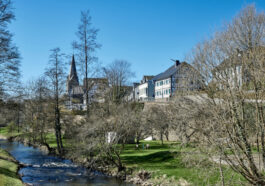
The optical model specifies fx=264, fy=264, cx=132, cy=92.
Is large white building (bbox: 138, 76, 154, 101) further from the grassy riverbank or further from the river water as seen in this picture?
the river water

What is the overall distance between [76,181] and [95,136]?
193 inches

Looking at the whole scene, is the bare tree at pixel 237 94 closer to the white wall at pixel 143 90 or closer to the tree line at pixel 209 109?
the tree line at pixel 209 109

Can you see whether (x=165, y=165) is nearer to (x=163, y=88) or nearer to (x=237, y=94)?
(x=237, y=94)

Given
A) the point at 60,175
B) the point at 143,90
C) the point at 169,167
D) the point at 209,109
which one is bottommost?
the point at 60,175

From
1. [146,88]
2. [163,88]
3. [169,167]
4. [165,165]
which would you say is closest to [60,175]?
[165,165]

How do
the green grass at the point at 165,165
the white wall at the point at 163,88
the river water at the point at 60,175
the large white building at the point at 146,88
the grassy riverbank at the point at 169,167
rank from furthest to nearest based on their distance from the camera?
the large white building at the point at 146,88, the white wall at the point at 163,88, the river water at the point at 60,175, the green grass at the point at 165,165, the grassy riverbank at the point at 169,167

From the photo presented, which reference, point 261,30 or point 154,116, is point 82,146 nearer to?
point 154,116

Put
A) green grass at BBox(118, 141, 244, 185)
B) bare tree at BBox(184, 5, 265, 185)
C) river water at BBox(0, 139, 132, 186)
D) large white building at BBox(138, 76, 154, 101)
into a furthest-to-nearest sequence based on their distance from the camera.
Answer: large white building at BBox(138, 76, 154, 101)
river water at BBox(0, 139, 132, 186)
green grass at BBox(118, 141, 244, 185)
bare tree at BBox(184, 5, 265, 185)

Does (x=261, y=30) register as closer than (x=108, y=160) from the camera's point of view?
Yes

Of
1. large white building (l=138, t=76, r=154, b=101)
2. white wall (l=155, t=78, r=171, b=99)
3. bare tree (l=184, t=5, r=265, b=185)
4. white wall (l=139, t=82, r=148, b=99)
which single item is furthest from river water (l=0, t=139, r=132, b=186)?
white wall (l=139, t=82, r=148, b=99)

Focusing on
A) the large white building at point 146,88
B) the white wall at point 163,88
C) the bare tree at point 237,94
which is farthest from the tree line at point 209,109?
the large white building at point 146,88

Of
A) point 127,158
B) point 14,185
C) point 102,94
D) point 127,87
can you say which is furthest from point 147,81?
point 14,185

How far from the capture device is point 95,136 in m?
23.2

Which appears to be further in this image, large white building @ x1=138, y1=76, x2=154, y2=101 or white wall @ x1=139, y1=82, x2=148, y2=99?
white wall @ x1=139, y1=82, x2=148, y2=99
